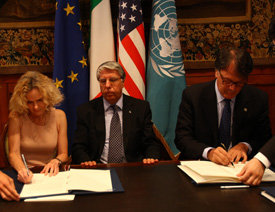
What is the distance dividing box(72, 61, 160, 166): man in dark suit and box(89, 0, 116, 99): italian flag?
0.62 metres

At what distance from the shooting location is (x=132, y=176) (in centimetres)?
163

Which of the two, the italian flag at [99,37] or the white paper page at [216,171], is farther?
the italian flag at [99,37]

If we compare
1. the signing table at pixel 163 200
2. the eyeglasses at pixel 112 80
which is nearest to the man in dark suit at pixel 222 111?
the eyeglasses at pixel 112 80

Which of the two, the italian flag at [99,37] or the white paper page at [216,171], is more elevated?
the italian flag at [99,37]

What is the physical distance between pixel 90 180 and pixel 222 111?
1.29 metres

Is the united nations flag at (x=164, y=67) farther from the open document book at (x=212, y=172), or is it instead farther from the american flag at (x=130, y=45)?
the open document book at (x=212, y=172)

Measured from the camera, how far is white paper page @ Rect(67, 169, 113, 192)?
4.61 feet

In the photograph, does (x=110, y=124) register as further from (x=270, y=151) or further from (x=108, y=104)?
(x=270, y=151)

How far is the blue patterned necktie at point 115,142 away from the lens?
2.54 m

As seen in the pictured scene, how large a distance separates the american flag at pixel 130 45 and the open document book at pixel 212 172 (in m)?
1.57

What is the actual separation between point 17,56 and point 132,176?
2.48 meters

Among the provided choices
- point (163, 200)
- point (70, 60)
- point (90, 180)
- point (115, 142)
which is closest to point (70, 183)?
point (90, 180)

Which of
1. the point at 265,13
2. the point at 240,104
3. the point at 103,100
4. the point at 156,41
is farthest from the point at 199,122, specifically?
the point at 265,13

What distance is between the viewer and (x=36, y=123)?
257cm
